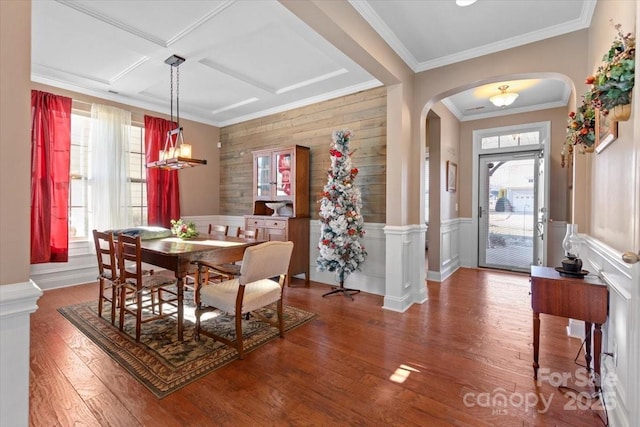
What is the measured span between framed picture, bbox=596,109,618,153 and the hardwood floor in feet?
5.49

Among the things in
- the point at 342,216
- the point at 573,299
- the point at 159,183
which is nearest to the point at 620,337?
the point at 573,299

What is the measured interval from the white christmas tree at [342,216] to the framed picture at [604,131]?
2360mm

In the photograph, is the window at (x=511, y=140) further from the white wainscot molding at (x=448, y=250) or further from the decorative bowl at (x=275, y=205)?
the decorative bowl at (x=275, y=205)

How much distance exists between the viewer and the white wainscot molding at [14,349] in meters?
1.00

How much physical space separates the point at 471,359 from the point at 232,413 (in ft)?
6.10

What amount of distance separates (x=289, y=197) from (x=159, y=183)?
2352 millimetres

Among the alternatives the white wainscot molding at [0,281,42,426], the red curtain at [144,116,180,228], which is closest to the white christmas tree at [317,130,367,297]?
the red curtain at [144,116,180,228]

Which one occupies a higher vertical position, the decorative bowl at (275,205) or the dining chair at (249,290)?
the decorative bowl at (275,205)

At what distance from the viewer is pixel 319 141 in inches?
186

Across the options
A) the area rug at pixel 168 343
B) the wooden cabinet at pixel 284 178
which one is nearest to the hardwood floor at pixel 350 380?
the area rug at pixel 168 343

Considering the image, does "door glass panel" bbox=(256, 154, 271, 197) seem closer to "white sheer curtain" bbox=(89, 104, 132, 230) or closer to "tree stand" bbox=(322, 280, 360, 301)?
"tree stand" bbox=(322, 280, 360, 301)

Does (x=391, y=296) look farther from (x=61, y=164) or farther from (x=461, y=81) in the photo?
(x=61, y=164)

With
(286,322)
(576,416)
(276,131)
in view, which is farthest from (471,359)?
(276,131)

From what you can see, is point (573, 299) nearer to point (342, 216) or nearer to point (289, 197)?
point (342, 216)
